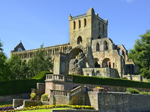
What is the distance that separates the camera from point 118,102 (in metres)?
25.5

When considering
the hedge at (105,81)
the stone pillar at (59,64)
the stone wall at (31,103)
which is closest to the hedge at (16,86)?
the stone pillar at (59,64)

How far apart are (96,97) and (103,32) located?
44095mm

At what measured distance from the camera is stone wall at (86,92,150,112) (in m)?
23.4

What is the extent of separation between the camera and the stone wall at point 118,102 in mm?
23375

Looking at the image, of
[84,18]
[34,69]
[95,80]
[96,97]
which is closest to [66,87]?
[96,97]

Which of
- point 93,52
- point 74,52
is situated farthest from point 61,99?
point 74,52

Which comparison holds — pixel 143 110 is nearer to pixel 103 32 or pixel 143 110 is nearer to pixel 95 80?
pixel 95 80

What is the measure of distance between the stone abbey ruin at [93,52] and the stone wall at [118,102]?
17.3 meters

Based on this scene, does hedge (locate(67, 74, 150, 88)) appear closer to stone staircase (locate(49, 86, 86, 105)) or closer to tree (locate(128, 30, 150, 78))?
stone staircase (locate(49, 86, 86, 105))

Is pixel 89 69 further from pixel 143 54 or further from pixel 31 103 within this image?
pixel 31 103

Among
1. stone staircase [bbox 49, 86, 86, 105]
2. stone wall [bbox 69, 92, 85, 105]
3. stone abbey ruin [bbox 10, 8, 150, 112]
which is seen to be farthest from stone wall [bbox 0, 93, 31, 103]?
stone wall [bbox 69, 92, 85, 105]

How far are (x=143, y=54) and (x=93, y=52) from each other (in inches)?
530

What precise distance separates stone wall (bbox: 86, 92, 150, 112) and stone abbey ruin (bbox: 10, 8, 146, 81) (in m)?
17.3

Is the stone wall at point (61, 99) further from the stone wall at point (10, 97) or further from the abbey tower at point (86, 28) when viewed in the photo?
the abbey tower at point (86, 28)
